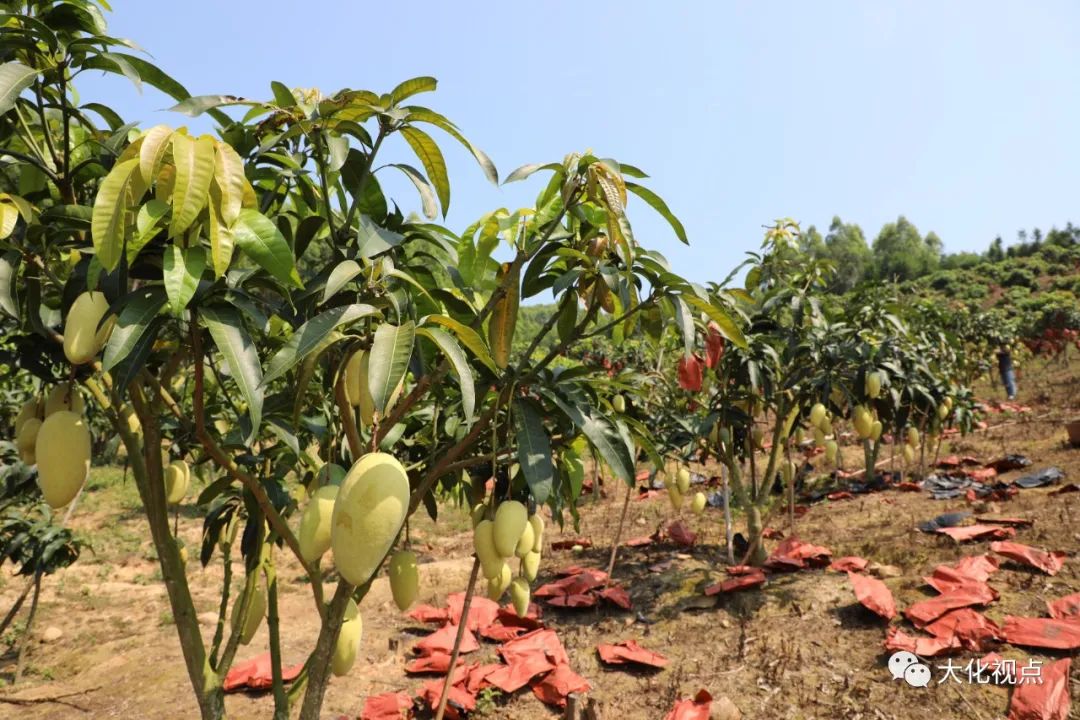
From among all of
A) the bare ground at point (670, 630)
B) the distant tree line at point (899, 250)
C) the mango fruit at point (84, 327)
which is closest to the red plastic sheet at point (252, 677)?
the bare ground at point (670, 630)

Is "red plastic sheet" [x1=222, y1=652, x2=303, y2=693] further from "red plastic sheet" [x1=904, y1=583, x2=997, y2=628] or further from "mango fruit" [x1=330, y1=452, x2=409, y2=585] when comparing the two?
"red plastic sheet" [x1=904, y1=583, x2=997, y2=628]

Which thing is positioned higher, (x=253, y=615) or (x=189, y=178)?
(x=189, y=178)

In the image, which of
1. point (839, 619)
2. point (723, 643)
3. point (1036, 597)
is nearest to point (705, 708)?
point (723, 643)

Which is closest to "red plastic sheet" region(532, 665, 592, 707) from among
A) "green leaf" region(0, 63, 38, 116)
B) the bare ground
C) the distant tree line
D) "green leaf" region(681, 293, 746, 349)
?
the bare ground

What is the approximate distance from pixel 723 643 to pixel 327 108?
2731 millimetres

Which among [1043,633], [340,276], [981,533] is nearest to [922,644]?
[1043,633]

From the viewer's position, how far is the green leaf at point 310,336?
0.79 metres

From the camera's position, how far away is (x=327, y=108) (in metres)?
1.07

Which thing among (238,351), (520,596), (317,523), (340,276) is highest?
(340,276)

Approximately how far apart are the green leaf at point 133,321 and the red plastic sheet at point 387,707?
6.26 ft

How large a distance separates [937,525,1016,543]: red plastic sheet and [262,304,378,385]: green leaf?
3.87 metres

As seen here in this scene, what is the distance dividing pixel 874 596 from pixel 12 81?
10.5 ft

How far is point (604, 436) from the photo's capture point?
1.23 m

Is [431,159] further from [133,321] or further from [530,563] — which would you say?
[530,563]
